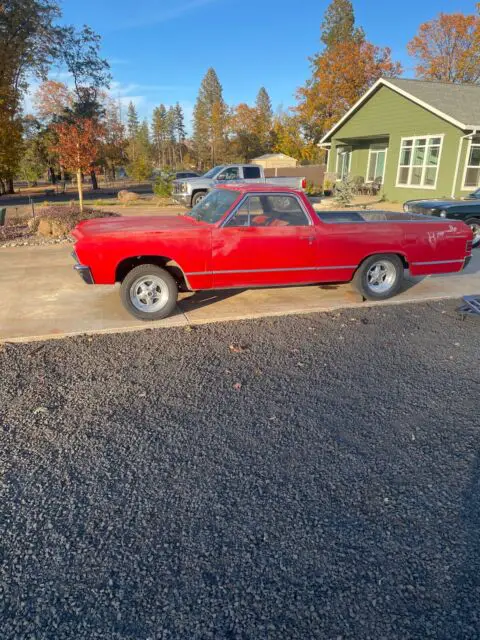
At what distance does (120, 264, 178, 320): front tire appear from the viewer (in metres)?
5.71

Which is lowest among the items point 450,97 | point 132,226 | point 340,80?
point 132,226

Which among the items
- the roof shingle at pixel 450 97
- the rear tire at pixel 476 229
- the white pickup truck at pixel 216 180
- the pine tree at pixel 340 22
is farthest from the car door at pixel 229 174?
the pine tree at pixel 340 22

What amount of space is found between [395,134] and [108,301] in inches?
758

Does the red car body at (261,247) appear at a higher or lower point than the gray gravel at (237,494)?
higher

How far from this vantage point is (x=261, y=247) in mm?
5949

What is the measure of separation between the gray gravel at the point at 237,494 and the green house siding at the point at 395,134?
1600 cm

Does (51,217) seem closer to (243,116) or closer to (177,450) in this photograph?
(177,450)

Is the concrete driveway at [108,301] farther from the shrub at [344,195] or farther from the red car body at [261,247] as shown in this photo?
the shrub at [344,195]

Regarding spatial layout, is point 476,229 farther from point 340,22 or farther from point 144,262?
point 340,22

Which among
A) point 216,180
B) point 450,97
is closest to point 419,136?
point 450,97

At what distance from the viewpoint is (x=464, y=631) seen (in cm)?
203

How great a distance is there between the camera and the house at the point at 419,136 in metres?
17.7

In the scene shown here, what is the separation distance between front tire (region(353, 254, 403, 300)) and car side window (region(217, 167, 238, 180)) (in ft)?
42.3

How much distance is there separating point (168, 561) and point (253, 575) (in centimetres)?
45
